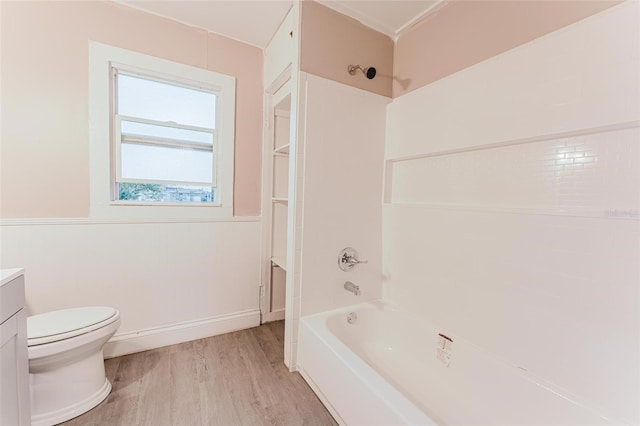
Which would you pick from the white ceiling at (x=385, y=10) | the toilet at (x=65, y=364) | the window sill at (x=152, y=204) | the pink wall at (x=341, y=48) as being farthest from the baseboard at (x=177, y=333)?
the white ceiling at (x=385, y=10)

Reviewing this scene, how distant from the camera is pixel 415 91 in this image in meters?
1.76

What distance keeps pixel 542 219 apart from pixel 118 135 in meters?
2.52

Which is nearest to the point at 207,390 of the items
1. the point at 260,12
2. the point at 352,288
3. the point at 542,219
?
the point at 352,288

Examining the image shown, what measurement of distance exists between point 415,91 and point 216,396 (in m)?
2.28

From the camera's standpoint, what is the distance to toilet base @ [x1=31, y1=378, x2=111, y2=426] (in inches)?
48.4

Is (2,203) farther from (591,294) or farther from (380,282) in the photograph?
(591,294)

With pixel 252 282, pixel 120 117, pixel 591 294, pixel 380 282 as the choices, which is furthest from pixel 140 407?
pixel 591 294

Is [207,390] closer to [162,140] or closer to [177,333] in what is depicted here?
[177,333]

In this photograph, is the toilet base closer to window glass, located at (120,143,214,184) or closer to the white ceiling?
window glass, located at (120,143,214,184)

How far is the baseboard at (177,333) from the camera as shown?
70.2 inches

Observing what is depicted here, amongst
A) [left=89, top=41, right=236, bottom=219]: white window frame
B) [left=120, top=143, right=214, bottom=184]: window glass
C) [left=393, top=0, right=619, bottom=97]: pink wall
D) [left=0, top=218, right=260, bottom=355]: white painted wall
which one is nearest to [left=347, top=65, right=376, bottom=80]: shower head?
[left=393, top=0, right=619, bottom=97]: pink wall

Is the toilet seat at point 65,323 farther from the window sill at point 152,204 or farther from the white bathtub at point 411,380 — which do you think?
the white bathtub at point 411,380

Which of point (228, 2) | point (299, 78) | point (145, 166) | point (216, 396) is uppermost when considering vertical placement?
point (228, 2)

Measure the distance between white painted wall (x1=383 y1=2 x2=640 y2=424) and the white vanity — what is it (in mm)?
1781
